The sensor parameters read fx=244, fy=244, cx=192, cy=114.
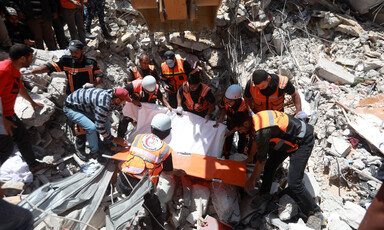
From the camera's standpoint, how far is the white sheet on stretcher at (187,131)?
3.87 m

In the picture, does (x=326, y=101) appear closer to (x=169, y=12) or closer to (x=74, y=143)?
(x=169, y=12)

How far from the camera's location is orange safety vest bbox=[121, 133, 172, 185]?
270cm

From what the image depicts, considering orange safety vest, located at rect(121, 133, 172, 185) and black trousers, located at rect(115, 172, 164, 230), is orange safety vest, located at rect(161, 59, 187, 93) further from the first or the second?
black trousers, located at rect(115, 172, 164, 230)

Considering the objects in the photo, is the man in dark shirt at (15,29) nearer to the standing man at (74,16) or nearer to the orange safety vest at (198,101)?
the standing man at (74,16)

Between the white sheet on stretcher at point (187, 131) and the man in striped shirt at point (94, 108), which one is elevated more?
the man in striped shirt at point (94, 108)

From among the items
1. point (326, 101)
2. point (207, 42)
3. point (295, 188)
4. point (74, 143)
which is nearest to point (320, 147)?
point (326, 101)

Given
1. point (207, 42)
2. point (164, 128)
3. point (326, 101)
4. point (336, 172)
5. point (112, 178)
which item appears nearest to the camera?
point (164, 128)

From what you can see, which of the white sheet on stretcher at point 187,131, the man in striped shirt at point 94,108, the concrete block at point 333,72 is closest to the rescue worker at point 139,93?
the white sheet on stretcher at point 187,131

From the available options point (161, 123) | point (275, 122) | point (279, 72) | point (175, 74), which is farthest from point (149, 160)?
point (279, 72)

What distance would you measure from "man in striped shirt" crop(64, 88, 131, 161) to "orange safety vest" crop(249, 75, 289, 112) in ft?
6.22

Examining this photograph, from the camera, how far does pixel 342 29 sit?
18.2ft

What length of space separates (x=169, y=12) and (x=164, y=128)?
1.48 m

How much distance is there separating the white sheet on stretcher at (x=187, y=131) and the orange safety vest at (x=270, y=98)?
0.67 m

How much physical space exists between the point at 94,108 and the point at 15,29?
2.29 metres
